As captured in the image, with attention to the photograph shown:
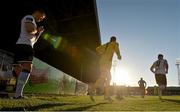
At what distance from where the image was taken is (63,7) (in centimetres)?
1595

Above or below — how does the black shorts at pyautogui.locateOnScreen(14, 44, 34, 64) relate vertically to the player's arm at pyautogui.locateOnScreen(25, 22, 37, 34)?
below

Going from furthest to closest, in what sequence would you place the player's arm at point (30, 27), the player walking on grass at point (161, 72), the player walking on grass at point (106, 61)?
the player walking on grass at point (161, 72) → the player walking on grass at point (106, 61) → the player's arm at point (30, 27)

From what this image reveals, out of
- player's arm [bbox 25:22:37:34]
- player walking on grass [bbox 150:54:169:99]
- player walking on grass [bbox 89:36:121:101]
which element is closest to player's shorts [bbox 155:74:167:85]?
player walking on grass [bbox 150:54:169:99]

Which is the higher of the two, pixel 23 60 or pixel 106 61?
pixel 106 61

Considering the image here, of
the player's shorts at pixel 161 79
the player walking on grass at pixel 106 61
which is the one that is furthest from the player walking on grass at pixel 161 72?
the player walking on grass at pixel 106 61

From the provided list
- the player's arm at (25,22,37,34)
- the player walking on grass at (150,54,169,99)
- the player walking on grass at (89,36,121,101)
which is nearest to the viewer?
the player's arm at (25,22,37,34)

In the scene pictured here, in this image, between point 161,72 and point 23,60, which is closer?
point 23,60

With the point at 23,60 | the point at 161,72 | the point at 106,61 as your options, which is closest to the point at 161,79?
the point at 161,72

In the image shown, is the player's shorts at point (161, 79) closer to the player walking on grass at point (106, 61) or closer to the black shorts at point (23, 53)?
the player walking on grass at point (106, 61)

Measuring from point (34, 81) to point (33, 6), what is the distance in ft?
18.1

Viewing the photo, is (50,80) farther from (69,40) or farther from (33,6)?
(69,40)

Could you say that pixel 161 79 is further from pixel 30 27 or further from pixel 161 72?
pixel 30 27

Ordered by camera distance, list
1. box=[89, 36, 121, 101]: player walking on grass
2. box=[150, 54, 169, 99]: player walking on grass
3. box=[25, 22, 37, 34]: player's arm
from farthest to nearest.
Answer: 1. box=[150, 54, 169, 99]: player walking on grass
2. box=[89, 36, 121, 101]: player walking on grass
3. box=[25, 22, 37, 34]: player's arm

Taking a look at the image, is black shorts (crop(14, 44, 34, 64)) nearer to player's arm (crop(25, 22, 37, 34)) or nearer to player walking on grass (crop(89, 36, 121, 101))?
player's arm (crop(25, 22, 37, 34))
